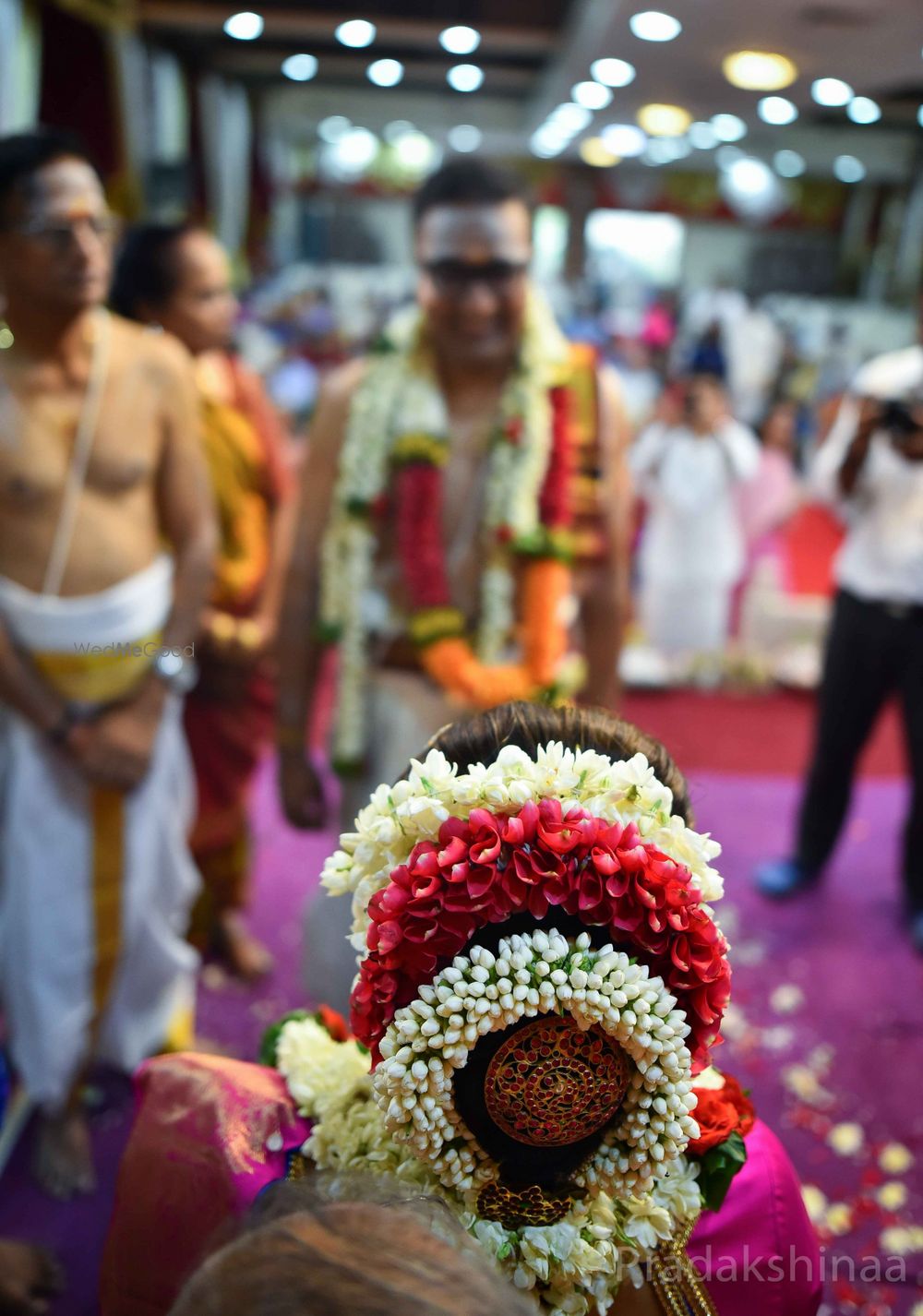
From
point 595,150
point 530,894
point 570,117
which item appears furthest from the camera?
point 595,150

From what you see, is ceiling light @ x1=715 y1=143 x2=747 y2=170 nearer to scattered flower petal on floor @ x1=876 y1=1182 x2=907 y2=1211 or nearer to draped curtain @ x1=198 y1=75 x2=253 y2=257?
draped curtain @ x1=198 y1=75 x2=253 y2=257

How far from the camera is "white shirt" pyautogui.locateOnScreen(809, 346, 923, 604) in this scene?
9.95ft

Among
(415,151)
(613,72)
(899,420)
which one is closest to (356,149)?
(415,151)

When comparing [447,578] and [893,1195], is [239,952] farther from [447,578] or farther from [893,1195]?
[893,1195]

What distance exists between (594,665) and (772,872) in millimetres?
1379

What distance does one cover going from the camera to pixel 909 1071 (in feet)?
8.91

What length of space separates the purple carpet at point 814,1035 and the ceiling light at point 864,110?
147cm

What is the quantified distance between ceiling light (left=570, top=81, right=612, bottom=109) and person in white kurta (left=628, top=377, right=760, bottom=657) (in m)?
1.40

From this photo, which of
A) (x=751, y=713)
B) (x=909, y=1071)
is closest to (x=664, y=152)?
(x=751, y=713)

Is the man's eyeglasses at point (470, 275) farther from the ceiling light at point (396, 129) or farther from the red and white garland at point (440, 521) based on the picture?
the ceiling light at point (396, 129)

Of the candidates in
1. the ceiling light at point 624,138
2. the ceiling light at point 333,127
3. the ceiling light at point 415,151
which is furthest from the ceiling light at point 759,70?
the ceiling light at point 415,151

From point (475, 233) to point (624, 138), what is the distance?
12.5ft

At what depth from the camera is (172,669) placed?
2.31 m

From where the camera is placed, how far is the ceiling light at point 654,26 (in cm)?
236
